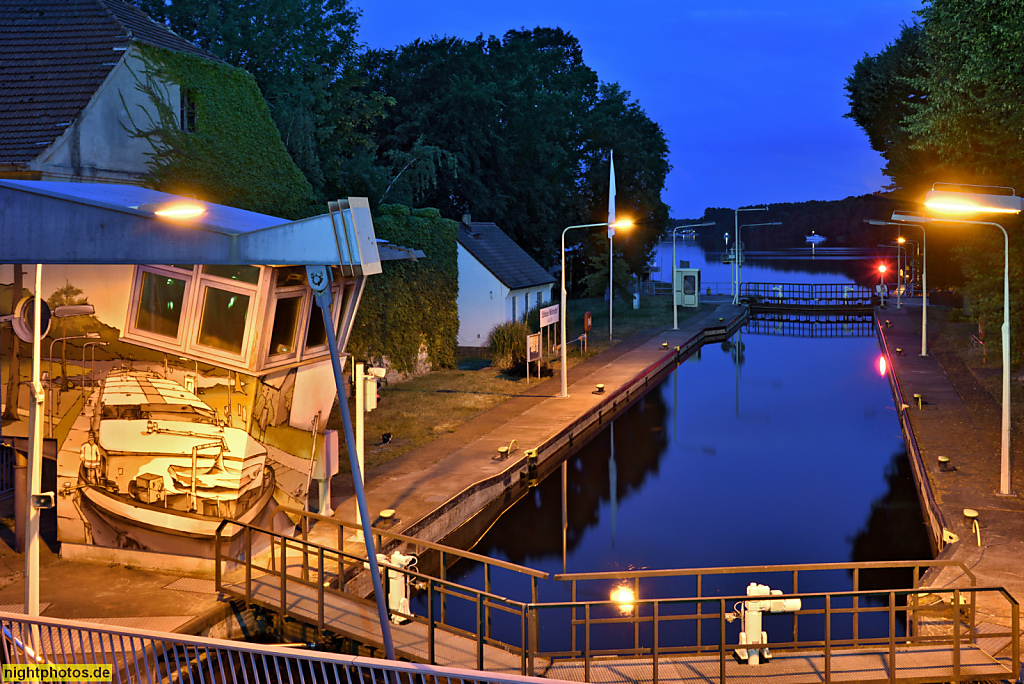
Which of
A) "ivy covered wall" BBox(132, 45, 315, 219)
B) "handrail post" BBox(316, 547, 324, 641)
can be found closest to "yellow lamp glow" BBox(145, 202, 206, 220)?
"handrail post" BBox(316, 547, 324, 641)

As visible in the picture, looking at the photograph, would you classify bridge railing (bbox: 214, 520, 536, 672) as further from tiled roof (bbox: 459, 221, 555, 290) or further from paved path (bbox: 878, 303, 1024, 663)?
tiled roof (bbox: 459, 221, 555, 290)

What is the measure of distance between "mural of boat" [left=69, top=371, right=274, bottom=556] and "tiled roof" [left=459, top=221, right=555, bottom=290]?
25.2 metres

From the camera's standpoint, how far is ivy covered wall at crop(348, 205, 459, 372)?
1102 inches

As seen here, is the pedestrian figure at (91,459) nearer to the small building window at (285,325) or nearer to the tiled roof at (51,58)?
the small building window at (285,325)

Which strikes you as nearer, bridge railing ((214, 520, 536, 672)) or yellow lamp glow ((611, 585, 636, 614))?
bridge railing ((214, 520, 536, 672))

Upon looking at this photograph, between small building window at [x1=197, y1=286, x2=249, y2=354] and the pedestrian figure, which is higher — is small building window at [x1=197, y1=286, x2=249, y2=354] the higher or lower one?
the higher one

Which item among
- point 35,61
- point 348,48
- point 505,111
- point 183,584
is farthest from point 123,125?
point 505,111

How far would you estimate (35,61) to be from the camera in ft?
65.1

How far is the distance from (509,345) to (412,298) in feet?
15.7

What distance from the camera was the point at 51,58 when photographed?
782 inches

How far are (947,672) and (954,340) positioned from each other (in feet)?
115

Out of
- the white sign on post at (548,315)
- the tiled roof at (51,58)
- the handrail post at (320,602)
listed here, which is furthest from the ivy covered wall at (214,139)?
the handrail post at (320,602)

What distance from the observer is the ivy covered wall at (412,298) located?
28.0 meters

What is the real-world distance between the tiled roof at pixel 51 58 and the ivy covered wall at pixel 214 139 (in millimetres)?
706
